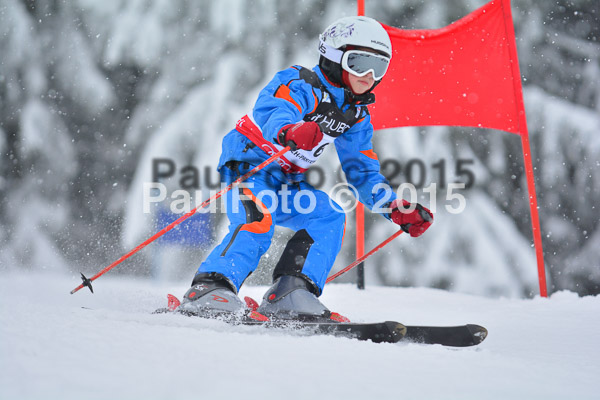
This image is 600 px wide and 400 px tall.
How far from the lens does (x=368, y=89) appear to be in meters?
2.16

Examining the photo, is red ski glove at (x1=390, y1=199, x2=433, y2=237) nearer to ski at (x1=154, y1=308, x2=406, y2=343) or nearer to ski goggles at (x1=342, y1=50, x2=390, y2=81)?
ski goggles at (x1=342, y1=50, x2=390, y2=81)

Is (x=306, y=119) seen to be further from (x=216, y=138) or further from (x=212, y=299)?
(x=216, y=138)

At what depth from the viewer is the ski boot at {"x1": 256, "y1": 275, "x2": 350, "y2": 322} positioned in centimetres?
184

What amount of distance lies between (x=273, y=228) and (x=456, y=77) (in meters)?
1.89

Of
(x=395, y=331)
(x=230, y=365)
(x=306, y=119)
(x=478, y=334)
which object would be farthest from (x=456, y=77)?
(x=230, y=365)

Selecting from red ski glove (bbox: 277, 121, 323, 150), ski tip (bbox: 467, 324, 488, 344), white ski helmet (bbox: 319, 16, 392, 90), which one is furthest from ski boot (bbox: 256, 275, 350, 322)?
white ski helmet (bbox: 319, 16, 392, 90)

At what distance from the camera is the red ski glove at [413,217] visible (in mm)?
2191

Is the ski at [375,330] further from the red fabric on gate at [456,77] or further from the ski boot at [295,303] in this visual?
the red fabric on gate at [456,77]

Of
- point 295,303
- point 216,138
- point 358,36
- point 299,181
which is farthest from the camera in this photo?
point 216,138

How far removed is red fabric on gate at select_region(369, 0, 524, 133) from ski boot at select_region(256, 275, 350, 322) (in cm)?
171

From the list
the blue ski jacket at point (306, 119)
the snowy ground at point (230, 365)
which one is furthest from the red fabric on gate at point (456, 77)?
the snowy ground at point (230, 365)

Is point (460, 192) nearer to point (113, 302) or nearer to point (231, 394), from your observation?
point (113, 302)

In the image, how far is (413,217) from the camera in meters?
2.20

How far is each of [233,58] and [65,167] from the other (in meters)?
2.00
